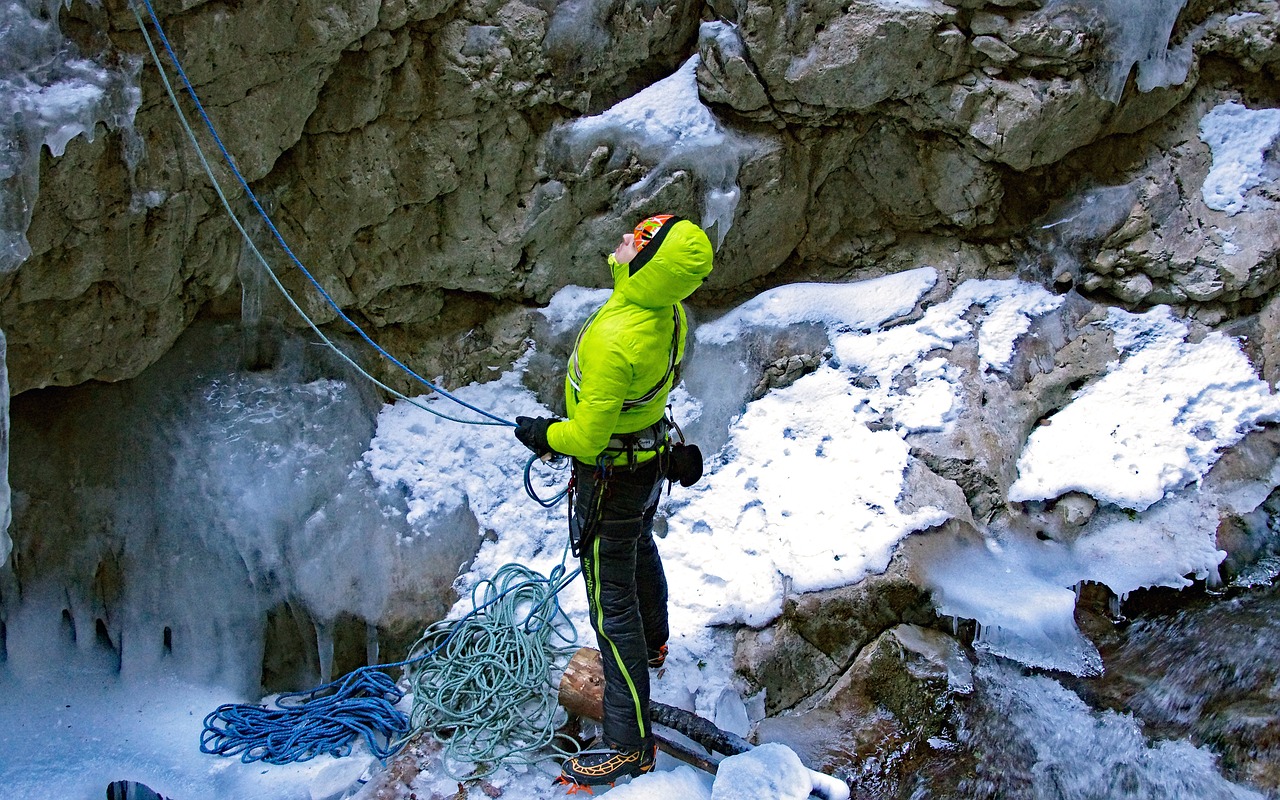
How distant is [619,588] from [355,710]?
1.53 metres

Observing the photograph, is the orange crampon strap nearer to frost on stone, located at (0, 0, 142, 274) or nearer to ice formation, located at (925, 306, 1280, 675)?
ice formation, located at (925, 306, 1280, 675)

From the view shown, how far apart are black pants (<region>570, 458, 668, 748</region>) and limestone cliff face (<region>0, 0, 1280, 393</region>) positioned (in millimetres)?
2134

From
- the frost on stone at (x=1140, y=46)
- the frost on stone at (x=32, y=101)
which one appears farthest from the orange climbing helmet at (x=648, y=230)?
the frost on stone at (x=1140, y=46)

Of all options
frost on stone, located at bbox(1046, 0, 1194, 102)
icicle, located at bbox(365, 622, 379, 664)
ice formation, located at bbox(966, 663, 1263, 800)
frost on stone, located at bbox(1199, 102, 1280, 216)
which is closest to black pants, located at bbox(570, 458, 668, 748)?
ice formation, located at bbox(966, 663, 1263, 800)

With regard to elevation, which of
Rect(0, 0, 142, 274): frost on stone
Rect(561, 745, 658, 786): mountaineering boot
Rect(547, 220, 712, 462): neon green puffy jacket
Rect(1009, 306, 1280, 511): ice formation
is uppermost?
Rect(0, 0, 142, 274): frost on stone

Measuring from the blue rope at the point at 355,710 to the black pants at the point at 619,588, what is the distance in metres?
0.57

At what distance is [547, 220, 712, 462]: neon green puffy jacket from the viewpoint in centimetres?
271

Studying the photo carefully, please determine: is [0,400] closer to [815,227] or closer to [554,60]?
[554,60]

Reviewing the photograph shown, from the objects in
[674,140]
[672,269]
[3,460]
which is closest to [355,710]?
[3,460]

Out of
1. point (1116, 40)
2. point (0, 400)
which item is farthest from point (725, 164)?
point (0, 400)

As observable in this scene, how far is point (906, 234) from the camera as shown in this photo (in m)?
5.64

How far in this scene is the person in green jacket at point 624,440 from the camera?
2734 mm

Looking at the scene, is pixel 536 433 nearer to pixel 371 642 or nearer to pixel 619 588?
pixel 619 588

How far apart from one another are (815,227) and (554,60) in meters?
1.97
